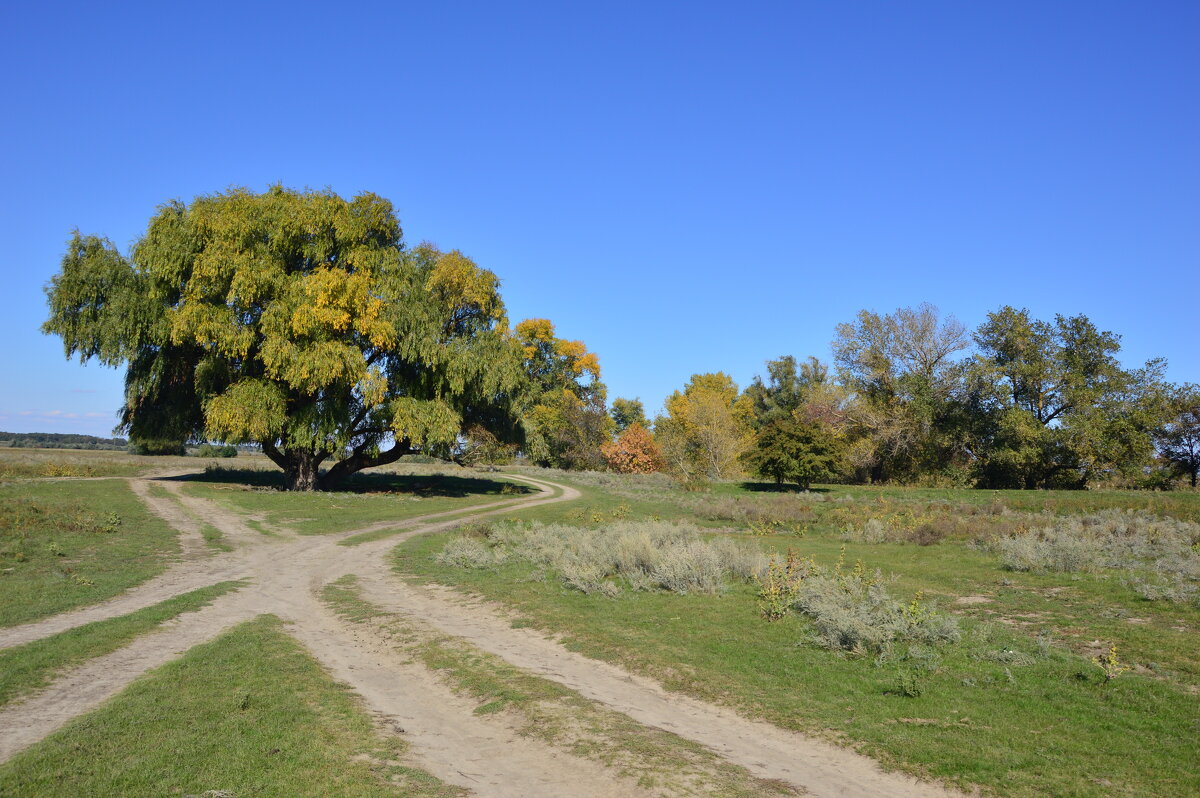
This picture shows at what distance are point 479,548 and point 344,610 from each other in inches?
236

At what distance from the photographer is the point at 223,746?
659 cm

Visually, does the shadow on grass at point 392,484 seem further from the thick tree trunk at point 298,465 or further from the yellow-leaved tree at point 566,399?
the yellow-leaved tree at point 566,399

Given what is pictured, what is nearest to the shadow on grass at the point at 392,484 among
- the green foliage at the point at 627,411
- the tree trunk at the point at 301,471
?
the tree trunk at the point at 301,471

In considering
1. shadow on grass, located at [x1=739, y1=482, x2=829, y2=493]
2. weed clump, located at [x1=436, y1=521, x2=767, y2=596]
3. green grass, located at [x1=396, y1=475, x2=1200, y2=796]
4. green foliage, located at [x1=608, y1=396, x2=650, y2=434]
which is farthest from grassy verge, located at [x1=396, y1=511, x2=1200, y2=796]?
green foliage, located at [x1=608, y1=396, x2=650, y2=434]

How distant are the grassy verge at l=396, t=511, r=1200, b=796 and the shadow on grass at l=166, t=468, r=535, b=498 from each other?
2490cm

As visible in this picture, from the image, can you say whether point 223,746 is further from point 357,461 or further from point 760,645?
point 357,461

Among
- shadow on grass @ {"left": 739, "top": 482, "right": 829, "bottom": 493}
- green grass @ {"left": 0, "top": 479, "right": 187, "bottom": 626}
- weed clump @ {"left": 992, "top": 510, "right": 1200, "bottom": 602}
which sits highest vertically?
shadow on grass @ {"left": 739, "top": 482, "right": 829, "bottom": 493}

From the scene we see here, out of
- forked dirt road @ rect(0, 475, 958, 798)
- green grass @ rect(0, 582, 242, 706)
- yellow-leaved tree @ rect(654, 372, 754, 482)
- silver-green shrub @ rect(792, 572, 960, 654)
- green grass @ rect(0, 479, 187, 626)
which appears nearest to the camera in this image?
forked dirt road @ rect(0, 475, 958, 798)

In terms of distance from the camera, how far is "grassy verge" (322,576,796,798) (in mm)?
5938

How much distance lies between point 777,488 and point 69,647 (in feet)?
125

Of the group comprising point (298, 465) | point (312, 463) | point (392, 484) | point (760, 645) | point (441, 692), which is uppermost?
point (312, 463)

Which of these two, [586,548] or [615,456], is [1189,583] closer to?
[586,548]

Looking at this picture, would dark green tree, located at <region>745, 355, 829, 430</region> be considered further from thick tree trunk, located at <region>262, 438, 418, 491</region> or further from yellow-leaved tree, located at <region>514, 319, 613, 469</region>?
thick tree trunk, located at <region>262, 438, 418, 491</region>

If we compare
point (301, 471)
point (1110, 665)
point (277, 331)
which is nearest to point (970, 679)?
point (1110, 665)
